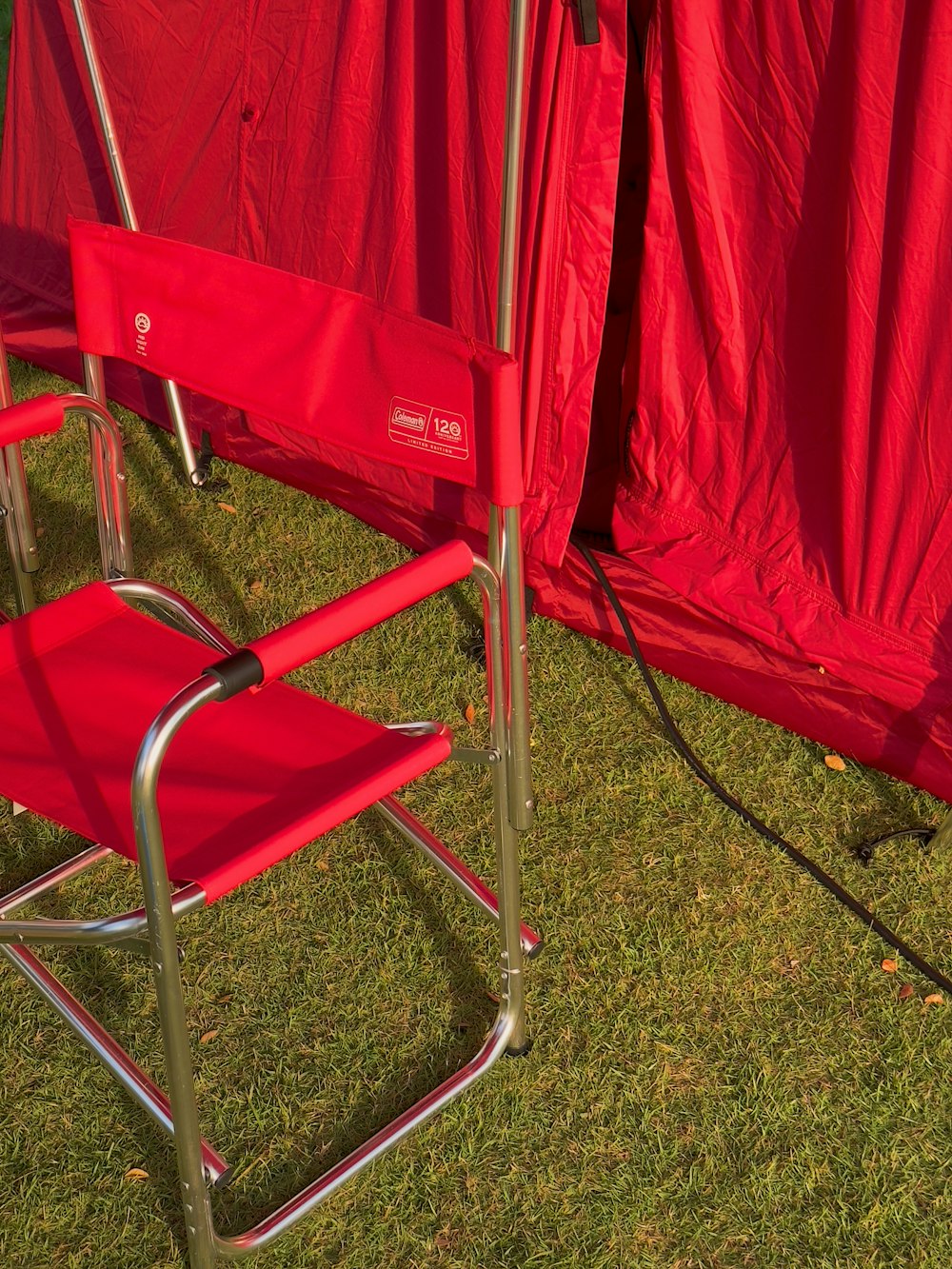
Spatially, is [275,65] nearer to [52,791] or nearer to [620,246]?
[620,246]

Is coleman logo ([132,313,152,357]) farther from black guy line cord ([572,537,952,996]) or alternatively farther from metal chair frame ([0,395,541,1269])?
black guy line cord ([572,537,952,996])

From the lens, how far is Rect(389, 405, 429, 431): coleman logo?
165 cm

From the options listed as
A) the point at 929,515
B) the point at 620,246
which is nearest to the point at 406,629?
the point at 620,246

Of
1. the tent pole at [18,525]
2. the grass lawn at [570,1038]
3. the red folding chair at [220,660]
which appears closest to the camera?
the red folding chair at [220,660]

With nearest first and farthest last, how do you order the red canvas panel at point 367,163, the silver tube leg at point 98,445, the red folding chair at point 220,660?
the red folding chair at point 220,660, the silver tube leg at point 98,445, the red canvas panel at point 367,163

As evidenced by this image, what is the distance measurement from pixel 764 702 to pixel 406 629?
71 centimetres

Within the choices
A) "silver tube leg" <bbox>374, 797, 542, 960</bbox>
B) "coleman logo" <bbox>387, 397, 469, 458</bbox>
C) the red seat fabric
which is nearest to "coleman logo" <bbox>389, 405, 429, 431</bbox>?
"coleman logo" <bbox>387, 397, 469, 458</bbox>

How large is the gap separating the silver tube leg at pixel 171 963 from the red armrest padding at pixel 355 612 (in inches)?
2.7

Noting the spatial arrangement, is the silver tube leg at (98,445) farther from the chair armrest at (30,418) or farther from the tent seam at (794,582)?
the tent seam at (794,582)

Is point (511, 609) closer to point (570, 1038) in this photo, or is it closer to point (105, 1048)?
point (570, 1038)

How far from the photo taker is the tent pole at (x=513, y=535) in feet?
5.51

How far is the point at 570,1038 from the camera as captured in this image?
196 centimetres

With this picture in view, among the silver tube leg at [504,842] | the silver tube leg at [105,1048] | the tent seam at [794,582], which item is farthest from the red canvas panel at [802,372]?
the silver tube leg at [105,1048]

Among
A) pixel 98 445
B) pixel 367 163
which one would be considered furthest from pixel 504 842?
pixel 367 163
